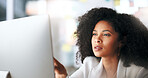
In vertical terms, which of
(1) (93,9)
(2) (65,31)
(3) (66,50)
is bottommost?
(3) (66,50)

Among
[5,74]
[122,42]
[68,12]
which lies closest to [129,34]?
[122,42]

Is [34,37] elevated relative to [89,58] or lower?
elevated

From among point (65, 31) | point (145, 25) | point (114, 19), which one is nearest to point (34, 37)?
point (65, 31)

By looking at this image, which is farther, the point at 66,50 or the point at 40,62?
the point at 66,50

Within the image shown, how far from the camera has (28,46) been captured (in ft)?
2.83

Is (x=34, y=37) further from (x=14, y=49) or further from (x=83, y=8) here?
(x=83, y=8)

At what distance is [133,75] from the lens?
0.93 meters

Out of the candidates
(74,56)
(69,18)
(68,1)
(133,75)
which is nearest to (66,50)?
(74,56)

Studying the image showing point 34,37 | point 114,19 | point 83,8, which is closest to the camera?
point 34,37

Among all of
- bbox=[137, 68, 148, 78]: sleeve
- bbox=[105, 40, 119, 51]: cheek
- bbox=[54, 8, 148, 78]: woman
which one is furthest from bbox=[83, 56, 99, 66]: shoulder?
bbox=[137, 68, 148, 78]: sleeve

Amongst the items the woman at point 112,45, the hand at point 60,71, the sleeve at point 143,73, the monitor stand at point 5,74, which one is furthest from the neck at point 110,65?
the monitor stand at point 5,74

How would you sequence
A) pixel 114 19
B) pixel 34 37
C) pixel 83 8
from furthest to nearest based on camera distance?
pixel 83 8, pixel 114 19, pixel 34 37

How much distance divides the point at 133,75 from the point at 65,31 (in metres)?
0.44

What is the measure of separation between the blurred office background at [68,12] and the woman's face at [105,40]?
112mm
